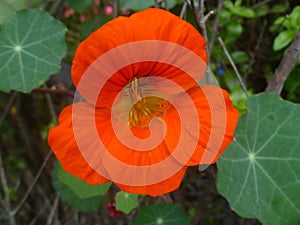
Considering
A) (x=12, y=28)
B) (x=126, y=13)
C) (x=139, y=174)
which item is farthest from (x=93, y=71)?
(x=126, y=13)

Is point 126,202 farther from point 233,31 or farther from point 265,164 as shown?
point 233,31

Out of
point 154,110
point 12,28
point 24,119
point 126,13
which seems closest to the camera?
point 154,110

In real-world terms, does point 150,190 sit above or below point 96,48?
below

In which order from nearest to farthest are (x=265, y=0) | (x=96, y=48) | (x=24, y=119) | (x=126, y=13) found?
(x=96, y=48) < (x=265, y=0) < (x=126, y=13) < (x=24, y=119)

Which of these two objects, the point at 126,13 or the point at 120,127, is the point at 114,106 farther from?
the point at 126,13

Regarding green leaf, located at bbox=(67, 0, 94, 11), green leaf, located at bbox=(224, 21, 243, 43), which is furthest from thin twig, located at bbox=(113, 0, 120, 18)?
green leaf, located at bbox=(224, 21, 243, 43)

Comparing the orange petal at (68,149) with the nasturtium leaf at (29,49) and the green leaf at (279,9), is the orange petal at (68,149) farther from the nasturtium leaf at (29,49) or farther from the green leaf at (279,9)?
the green leaf at (279,9)

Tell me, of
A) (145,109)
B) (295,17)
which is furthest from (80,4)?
(295,17)
